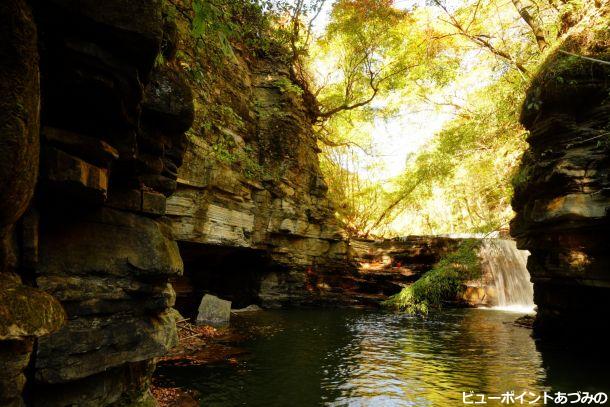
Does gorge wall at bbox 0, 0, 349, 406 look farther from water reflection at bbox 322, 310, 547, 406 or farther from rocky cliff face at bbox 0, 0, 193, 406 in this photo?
water reflection at bbox 322, 310, 547, 406

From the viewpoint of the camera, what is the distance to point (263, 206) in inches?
757

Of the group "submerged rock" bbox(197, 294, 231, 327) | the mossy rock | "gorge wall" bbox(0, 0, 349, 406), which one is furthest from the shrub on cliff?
the mossy rock

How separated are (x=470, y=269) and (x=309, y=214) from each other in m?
8.87

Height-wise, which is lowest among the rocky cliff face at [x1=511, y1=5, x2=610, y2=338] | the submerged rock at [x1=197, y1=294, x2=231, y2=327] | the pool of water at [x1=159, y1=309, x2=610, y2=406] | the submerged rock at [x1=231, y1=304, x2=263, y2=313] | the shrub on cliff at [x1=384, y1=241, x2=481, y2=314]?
the submerged rock at [x1=231, y1=304, x2=263, y2=313]

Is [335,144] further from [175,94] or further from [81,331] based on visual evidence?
[81,331]

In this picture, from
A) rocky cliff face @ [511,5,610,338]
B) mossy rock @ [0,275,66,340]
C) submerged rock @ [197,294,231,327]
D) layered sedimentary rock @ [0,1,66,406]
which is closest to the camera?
layered sedimentary rock @ [0,1,66,406]

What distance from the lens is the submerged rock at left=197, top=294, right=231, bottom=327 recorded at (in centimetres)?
1391

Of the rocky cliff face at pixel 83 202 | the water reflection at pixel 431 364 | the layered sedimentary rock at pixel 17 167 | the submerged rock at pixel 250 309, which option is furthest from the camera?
the submerged rock at pixel 250 309

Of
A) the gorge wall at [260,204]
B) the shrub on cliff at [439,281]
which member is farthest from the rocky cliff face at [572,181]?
the gorge wall at [260,204]

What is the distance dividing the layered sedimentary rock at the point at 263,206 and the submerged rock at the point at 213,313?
276 cm

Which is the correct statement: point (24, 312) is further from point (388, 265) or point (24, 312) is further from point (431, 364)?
point (388, 265)

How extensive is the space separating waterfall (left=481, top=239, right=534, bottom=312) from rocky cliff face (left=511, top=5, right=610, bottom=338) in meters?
9.60

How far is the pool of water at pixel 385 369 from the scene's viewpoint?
7184mm

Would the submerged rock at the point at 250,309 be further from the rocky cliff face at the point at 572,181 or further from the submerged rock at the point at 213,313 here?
the rocky cliff face at the point at 572,181
